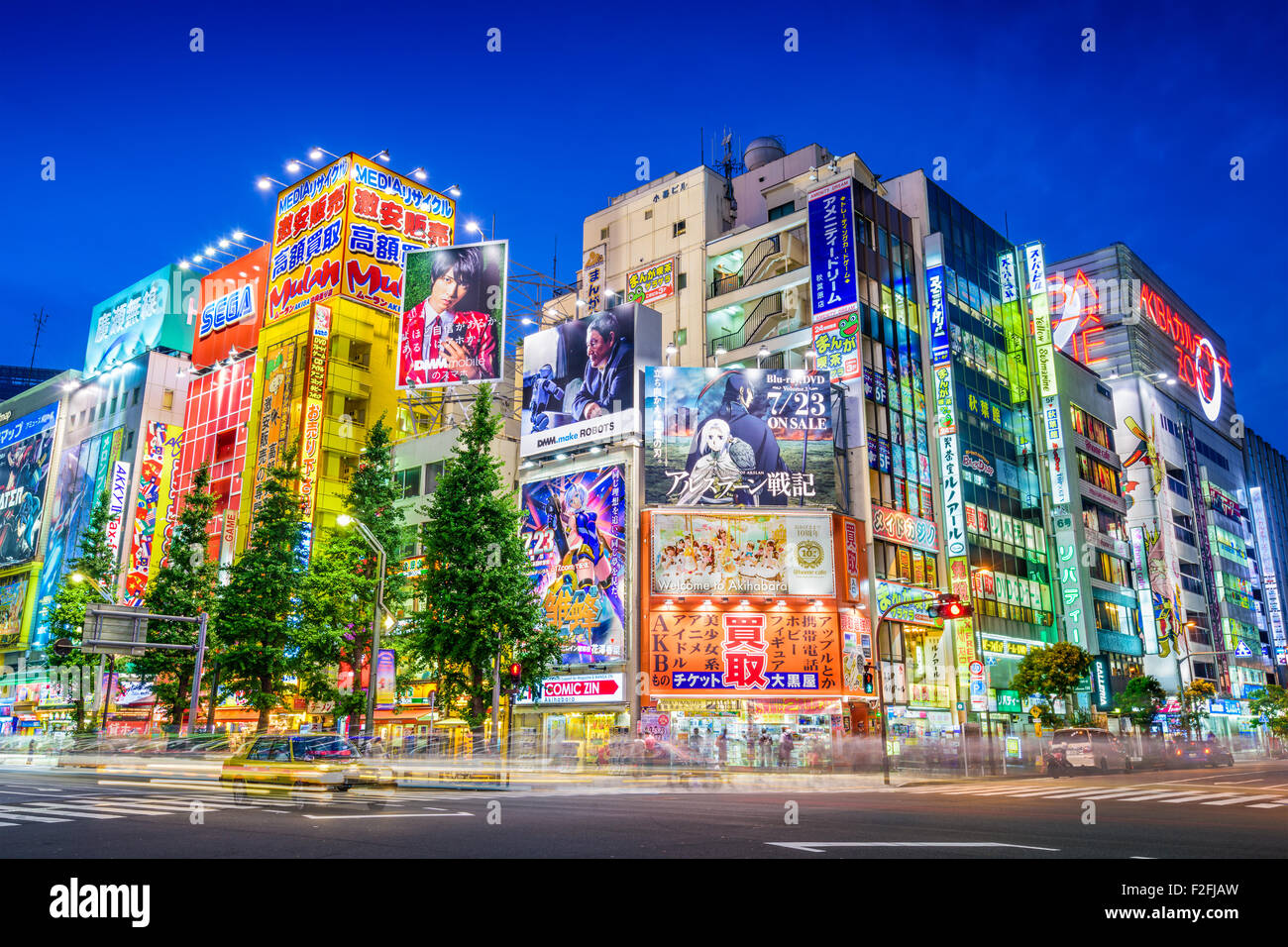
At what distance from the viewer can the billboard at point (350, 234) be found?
64.3 m

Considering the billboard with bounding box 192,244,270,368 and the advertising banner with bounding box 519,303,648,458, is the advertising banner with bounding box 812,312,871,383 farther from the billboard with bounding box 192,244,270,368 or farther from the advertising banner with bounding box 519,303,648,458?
the billboard with bounding box 192,244,270,368

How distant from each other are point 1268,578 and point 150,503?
387 feet

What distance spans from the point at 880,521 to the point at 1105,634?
2457cm

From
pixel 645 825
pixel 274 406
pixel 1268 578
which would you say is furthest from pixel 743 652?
pixel 1268 578

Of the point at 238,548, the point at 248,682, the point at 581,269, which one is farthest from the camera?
the point at 581,269

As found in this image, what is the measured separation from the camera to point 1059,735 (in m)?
37.5

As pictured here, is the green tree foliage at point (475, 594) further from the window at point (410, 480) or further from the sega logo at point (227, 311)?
the sega logo at point (227, 311)

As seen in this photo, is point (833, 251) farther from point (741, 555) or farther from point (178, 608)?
point (178, 608)

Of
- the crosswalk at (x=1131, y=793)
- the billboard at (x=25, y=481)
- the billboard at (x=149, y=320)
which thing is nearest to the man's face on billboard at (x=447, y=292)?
the billboard at (x=149, y=320)

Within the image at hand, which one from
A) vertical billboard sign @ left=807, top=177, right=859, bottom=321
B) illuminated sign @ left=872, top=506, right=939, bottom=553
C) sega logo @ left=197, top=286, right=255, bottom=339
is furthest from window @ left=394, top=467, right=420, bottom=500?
Result: illuminated sign @ left=872, top=506, right=939, bottom=553

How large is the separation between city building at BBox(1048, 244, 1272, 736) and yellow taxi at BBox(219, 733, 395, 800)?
68115 mm

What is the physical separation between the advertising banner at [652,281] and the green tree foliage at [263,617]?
106 feet
